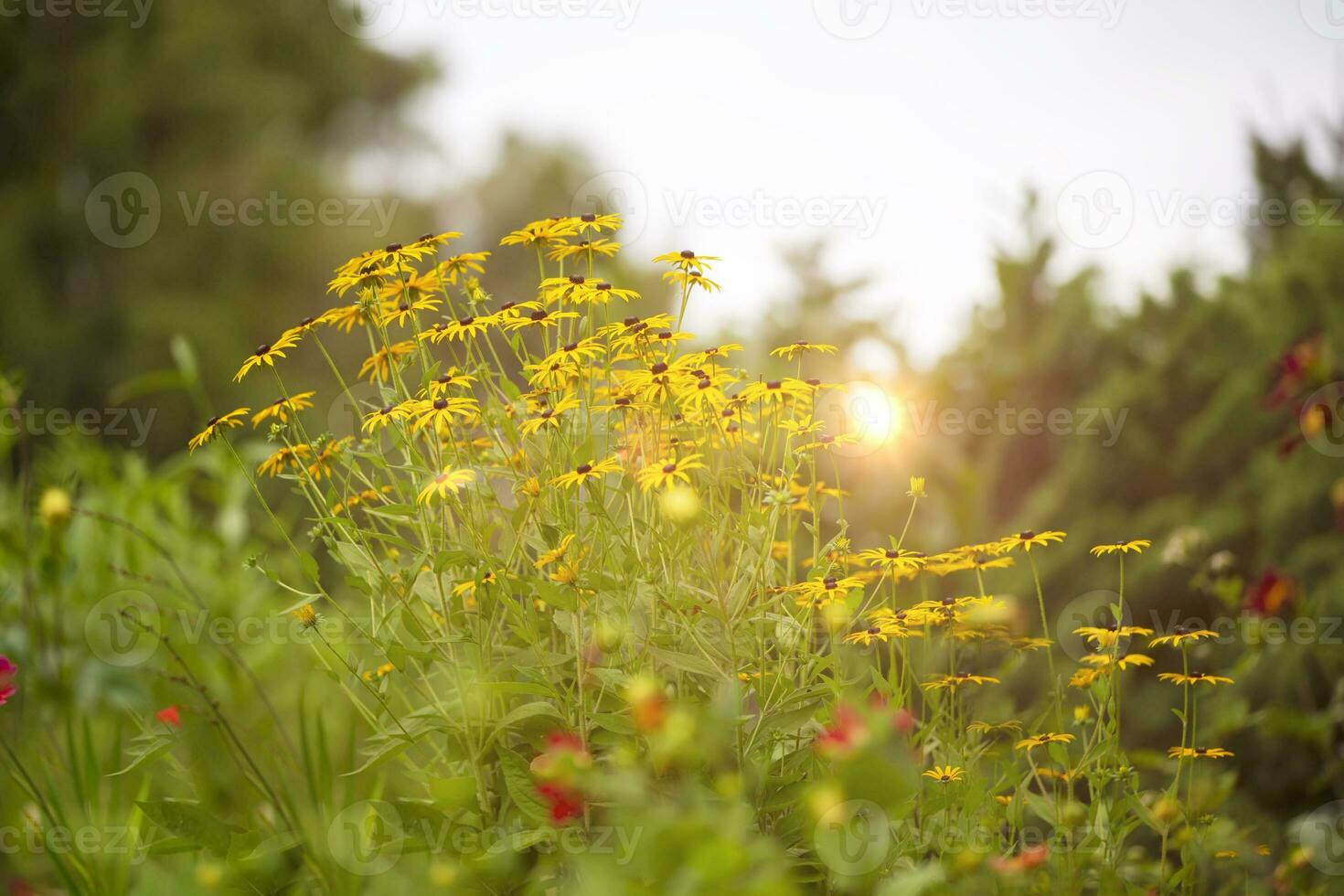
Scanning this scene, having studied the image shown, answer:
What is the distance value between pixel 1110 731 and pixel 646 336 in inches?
45.1

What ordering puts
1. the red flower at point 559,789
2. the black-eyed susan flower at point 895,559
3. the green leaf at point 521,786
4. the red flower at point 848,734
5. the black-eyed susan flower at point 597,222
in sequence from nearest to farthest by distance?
the red flower at point 848,734 < the red flower at point 559,789 < the green leaf at point 521,786 < the black-eyed susan flower at point 895,559 < the black-eyed susan flower at point 597,222

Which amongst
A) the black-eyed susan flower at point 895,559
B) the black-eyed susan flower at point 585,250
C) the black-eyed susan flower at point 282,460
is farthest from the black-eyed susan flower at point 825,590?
the black-eyed susan flower at point 282,460

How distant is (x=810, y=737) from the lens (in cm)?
172

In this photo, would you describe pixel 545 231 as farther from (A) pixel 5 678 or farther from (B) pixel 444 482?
(A) pixel 5 678

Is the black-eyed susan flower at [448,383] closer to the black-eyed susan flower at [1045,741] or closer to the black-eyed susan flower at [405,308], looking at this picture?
the black-eyed susan flower at [405,308]

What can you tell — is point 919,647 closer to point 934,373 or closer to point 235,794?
point 934,373


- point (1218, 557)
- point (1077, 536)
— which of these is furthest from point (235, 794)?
point (1077, 536)

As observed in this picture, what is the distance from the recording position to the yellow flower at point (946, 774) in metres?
1.65

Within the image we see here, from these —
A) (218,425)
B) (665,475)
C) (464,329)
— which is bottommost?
(665,475)

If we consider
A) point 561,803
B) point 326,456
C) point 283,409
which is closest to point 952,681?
point 561,803

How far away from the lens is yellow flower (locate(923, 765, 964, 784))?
165 cm

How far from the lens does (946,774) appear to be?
5.45ft

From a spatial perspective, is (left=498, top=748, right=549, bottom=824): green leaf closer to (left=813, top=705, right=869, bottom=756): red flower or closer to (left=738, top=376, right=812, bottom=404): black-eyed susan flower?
(left=813, top=705, right=869, bottom=756): red flower

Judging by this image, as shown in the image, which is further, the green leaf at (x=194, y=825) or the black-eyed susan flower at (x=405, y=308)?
the black-eyed susan flower at (x=405, y=308)
